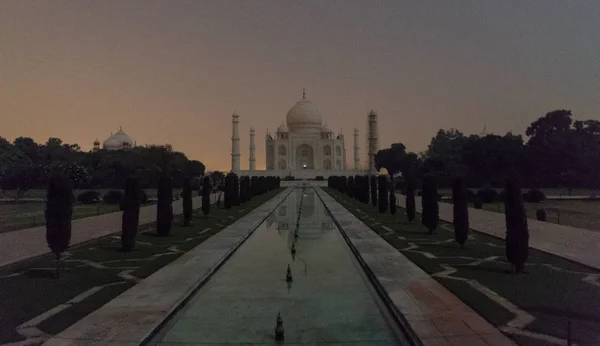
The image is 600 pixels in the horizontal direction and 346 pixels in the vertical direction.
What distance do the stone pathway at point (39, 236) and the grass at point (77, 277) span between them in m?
0.49

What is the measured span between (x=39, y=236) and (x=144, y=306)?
8.87 m

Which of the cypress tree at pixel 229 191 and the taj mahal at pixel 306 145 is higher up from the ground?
the taj mahal at pixel 306 145

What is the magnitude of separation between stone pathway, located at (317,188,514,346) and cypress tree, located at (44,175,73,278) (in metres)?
5.44

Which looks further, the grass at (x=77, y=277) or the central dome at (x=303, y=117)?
the central dome at (x=303, y=117)

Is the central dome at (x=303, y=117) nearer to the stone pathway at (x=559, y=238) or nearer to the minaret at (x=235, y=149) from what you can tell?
the minaret at (x=235, y=149)

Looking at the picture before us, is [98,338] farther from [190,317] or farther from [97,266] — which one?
[97,266]

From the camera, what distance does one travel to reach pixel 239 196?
28312mm

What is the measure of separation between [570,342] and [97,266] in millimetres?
7964

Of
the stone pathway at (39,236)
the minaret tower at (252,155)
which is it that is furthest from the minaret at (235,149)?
the stone pathway at (39,236)

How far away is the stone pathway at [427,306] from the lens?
18.9 feet

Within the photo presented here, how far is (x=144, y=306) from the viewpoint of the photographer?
7020 millimetres

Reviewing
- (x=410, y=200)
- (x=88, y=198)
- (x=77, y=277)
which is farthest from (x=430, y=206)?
(x=88, y=198)

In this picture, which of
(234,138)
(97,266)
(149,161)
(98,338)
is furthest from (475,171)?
(98,338)

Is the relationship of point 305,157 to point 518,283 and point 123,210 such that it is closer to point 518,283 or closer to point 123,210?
point 123,210
